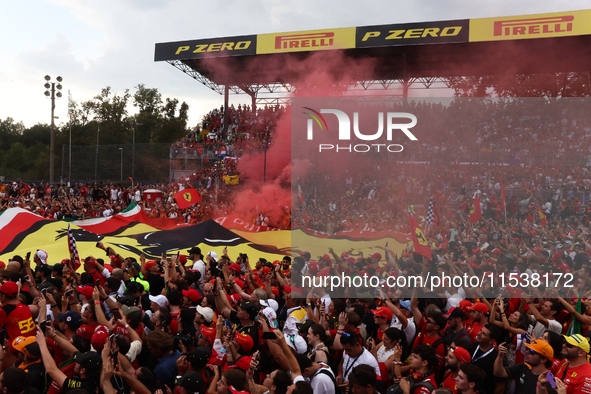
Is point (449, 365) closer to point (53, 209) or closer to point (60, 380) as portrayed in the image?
point (60, 380)

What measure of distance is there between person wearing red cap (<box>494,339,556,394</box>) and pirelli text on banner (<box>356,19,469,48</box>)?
18447 millimetres

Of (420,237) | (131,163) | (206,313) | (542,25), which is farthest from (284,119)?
(206,313)

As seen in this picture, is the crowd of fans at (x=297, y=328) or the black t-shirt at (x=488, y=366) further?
the black t-shirt at (x=488, y=366)

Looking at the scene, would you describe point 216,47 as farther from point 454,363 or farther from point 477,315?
point 454,363

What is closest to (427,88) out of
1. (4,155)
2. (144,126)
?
(144,126)

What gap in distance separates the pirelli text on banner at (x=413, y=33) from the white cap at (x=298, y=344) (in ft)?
60.9

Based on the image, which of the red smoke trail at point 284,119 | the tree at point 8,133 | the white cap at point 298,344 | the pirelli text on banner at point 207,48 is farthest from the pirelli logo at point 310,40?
the tree at point 8,133

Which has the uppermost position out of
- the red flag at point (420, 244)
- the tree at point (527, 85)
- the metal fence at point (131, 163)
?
the tree at point (527, 85)

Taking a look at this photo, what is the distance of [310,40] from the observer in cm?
2195

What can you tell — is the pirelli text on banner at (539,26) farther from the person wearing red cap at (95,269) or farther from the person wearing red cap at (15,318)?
the person wearing red cap at (15,318)

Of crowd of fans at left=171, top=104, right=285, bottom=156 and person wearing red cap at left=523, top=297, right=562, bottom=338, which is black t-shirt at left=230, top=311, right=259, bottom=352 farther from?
crowd of fans at left=171, top=104, right=285, bottom=156

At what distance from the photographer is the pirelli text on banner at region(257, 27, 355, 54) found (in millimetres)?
21391

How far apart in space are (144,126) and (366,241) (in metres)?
A: 50.5

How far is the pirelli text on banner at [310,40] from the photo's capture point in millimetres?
21391
